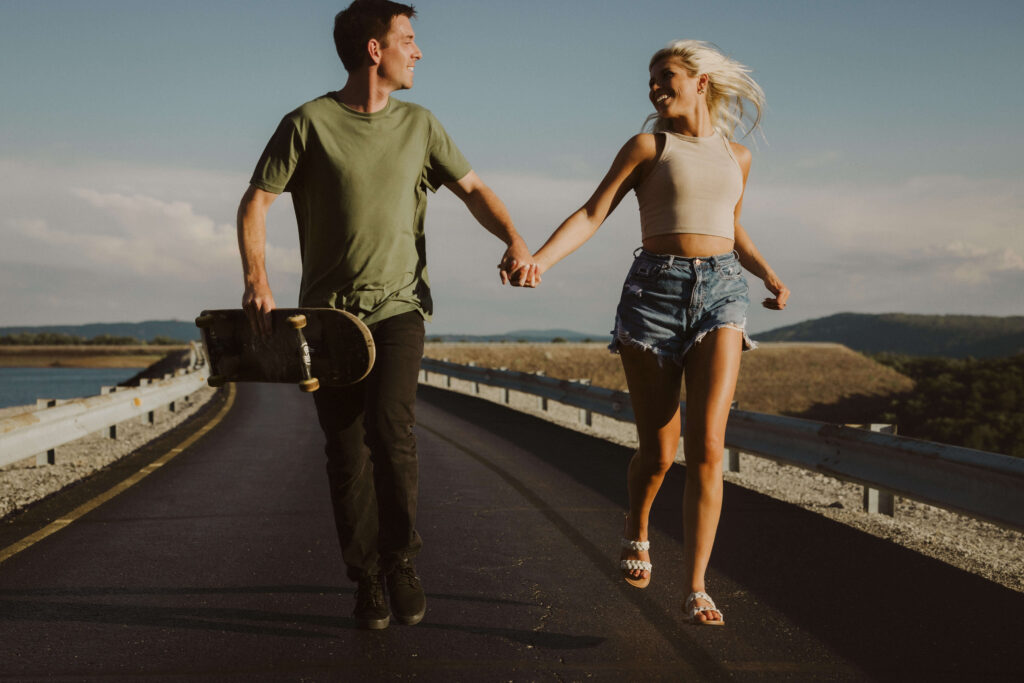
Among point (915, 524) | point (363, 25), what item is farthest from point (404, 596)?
point (915, 524)

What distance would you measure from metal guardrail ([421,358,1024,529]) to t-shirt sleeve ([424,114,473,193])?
3087mm

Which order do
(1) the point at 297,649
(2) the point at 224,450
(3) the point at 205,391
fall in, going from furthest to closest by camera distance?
1. (3) the point at 205,391
2. (2) the point at 224,450
3. (1) the point at 297,649

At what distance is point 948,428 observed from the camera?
36000 mm

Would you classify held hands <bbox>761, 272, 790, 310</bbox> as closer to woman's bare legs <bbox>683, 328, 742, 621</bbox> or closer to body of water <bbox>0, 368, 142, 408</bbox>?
woman's bare legs <bbox>683, 328, 742, 621</bbox>

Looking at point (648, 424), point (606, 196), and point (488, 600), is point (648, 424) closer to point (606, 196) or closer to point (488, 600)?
point (606, 196)

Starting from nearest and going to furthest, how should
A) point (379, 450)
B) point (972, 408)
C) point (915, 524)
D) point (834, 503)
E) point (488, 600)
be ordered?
point (379, 450)
point (488, 600)
point (915, 524)
point (834, 503)
point (972, 408)

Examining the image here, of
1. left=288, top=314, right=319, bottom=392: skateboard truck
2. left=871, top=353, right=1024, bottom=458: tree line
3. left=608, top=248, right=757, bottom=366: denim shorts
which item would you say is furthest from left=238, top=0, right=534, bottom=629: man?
left=871, top=353, right=1024, bottom=458: tree line

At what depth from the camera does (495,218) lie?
4117mm

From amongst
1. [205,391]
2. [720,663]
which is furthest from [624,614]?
[205,391]

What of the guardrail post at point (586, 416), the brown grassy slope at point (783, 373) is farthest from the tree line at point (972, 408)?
the guardrail post at point (586, 416)

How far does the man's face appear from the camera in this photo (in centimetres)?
397

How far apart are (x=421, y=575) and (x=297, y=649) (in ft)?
4.31

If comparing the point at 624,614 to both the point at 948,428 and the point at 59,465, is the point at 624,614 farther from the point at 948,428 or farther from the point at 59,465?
the point at 948,428

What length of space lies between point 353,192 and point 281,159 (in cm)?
30
